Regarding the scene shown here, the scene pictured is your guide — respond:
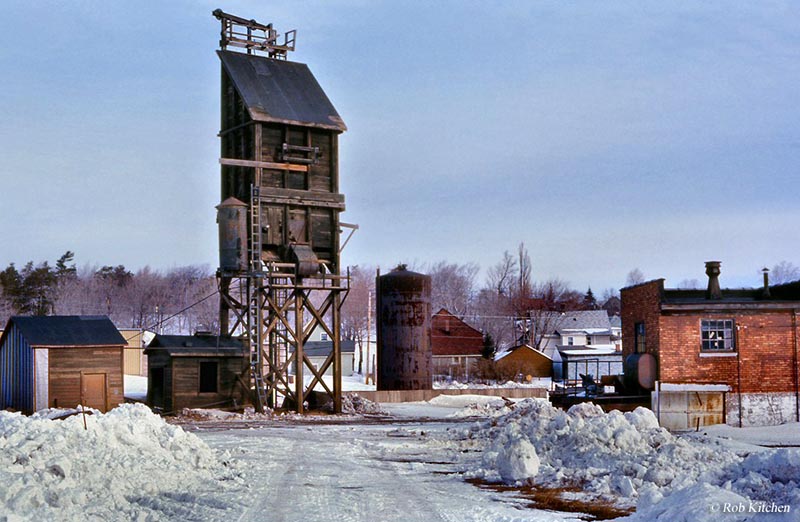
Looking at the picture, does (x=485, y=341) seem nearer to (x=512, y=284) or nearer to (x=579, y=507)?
(x=512, y=284)

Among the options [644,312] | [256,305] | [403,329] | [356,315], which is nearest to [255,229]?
[256,305]

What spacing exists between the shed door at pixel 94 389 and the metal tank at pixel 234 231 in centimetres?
614

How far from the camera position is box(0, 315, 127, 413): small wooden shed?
3278cm

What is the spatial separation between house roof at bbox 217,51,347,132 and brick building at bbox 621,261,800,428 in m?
14.5

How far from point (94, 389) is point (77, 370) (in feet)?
2.88

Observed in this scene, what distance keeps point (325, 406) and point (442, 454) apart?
15.8m

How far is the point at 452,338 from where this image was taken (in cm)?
7531

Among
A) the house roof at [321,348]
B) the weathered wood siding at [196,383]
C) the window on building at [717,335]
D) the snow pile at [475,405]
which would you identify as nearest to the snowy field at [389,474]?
the window on building at [717,335]

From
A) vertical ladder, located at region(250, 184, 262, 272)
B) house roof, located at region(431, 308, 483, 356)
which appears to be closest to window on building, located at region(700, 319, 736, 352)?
vertical ladder, located at region(250, 184, 262, 272)

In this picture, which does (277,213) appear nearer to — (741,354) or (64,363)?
(64,363)

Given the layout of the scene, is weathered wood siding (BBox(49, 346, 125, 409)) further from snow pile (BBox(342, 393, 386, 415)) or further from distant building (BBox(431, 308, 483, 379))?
distant building (BBox(431, 308, 483, 379))

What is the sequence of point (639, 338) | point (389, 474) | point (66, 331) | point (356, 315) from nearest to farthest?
point (389, 474)
point (66, 331)
point (639, 338)
point (356, 315)

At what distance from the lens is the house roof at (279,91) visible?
37.2m

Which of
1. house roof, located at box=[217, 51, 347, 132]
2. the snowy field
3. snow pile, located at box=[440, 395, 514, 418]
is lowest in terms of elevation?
snow pile, located at box=[440, 395, 514, 418]
